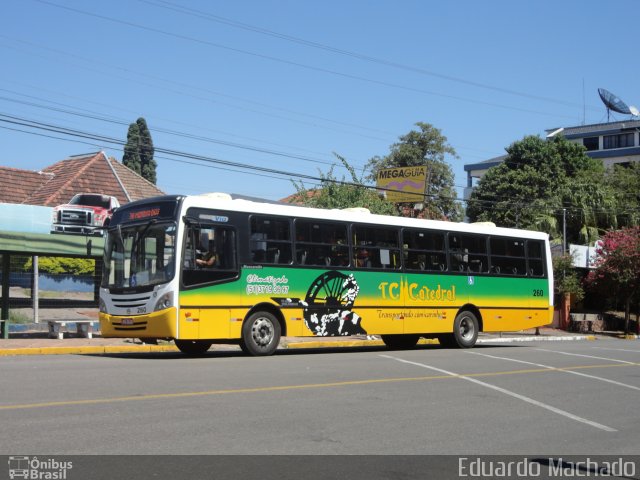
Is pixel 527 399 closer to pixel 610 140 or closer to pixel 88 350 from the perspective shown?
pixel 88 350

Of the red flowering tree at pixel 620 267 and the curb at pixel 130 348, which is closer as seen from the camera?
the curb at pixel 130 348

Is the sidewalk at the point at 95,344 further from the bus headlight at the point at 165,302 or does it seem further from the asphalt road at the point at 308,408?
the bus headlight at the point at 165,302

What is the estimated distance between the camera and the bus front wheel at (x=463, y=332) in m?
22.5

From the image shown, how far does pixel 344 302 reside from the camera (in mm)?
19594

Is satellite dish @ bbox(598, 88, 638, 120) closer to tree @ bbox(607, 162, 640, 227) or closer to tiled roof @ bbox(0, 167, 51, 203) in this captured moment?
tree @ bbox(607, 162, 640, 227)

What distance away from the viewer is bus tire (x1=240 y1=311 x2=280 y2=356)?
17.5m

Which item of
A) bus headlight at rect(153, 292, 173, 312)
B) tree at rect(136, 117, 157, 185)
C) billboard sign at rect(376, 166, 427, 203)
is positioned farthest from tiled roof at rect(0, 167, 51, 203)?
tree at rect(136, 117, 157, 185)

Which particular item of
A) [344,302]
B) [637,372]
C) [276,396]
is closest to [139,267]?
[344,302]

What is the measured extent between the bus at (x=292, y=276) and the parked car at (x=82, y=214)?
31.2 feet

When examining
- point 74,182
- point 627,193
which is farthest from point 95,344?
point 627,193

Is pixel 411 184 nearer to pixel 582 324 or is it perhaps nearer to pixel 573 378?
pixel 582 324

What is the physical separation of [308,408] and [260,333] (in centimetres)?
811
